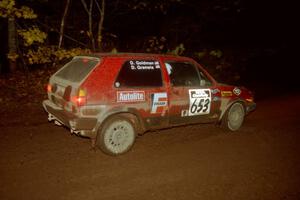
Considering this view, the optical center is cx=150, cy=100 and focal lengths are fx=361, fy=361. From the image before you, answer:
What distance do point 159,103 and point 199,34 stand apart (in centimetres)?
1415

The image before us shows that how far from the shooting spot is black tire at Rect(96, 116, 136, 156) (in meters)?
6.38

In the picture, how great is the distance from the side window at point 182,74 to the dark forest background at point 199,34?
19.9 ft

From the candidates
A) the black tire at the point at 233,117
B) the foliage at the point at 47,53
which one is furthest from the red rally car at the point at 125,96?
the foliage at the point at 47,53

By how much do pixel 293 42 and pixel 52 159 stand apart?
68.2 feet

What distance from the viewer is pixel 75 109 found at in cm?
607

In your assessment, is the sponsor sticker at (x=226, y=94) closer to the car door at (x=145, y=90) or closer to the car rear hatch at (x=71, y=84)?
the car door at (x=145, y=90)

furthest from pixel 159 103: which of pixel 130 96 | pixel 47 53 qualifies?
pixel 47 53

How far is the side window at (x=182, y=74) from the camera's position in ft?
23.6

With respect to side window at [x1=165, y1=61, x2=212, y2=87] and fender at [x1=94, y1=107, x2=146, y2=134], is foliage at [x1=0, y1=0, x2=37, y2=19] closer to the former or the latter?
side window at [x1=165, y1=61, x2=212, y2=87]

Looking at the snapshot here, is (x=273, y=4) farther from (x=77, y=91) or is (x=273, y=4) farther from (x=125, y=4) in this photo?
(x=77, y=91)

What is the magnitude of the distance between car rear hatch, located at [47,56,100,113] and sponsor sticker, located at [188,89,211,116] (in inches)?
86.4

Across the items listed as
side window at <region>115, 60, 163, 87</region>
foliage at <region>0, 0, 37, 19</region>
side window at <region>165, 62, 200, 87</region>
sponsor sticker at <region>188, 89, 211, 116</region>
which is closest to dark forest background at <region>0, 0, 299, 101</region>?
foliage at <region>0, 0, 37, 19</region>

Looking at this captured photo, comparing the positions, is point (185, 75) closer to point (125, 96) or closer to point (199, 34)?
point (125, 96)

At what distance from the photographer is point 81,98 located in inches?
236
